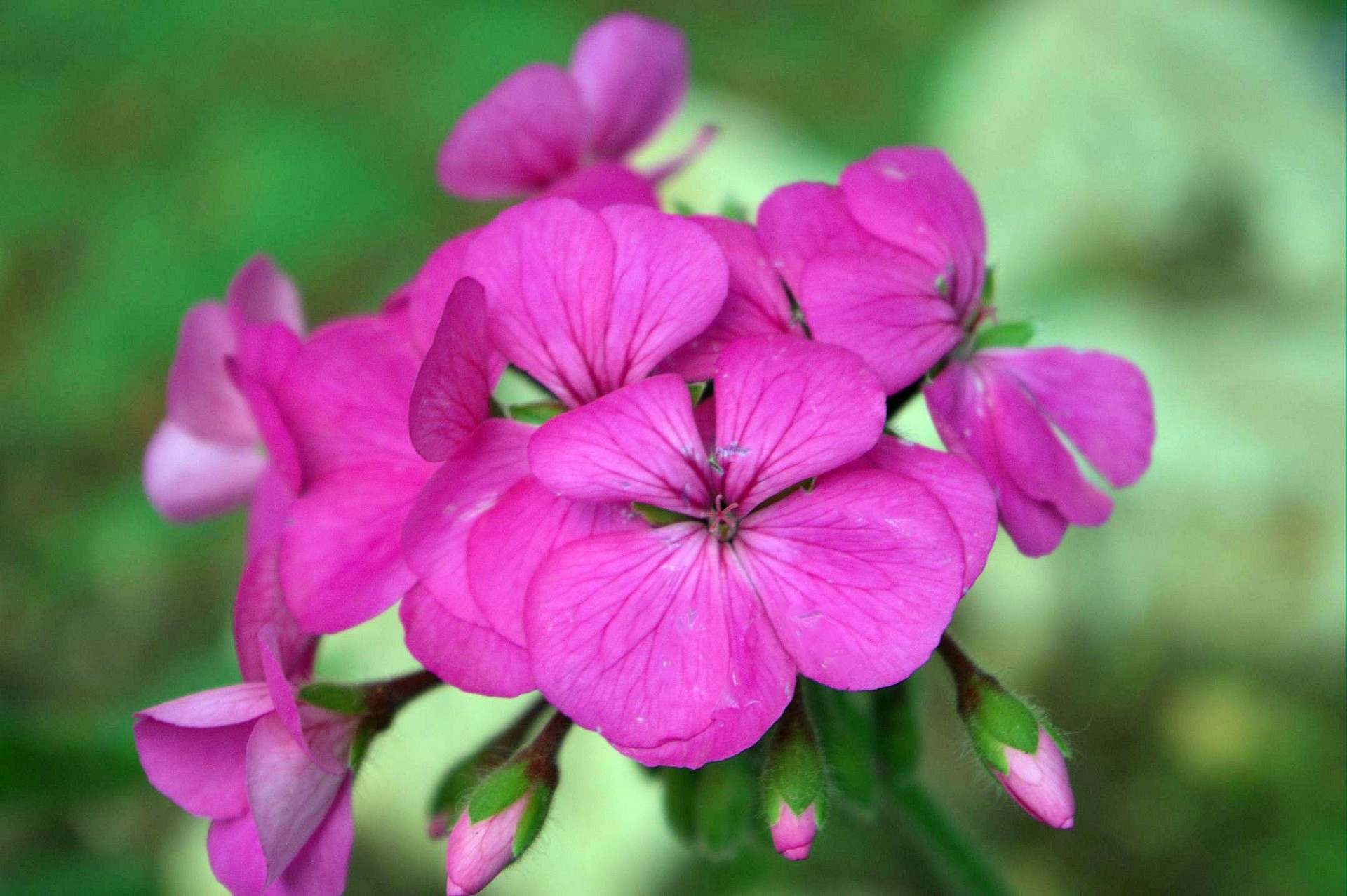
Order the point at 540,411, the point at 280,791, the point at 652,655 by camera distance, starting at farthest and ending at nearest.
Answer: the point at 540,411
the point at 280,791
the point at 652,655

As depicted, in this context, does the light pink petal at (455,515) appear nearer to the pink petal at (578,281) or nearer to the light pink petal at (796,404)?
the pink petal at (578,281)

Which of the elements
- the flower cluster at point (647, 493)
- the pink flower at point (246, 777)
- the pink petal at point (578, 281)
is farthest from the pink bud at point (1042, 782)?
the pink flower at point (246, 777)

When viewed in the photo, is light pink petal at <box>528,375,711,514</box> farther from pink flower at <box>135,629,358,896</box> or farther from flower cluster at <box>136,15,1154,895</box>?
pink flower at <box>135,629,358,896</box>

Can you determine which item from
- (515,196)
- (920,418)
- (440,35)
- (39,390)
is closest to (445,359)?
(515,196)

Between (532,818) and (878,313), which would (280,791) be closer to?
(532,818)

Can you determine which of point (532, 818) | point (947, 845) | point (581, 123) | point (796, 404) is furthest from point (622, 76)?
point (947, 845)

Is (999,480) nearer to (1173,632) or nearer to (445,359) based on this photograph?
(445,359)

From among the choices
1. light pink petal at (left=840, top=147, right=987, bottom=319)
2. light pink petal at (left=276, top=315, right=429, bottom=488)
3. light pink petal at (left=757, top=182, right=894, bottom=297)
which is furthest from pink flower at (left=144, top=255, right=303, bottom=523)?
light pink petal at (left=840, top=147, right=987, bottom=319)
